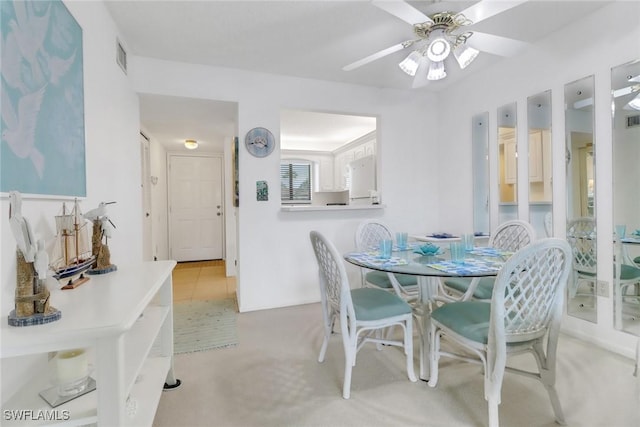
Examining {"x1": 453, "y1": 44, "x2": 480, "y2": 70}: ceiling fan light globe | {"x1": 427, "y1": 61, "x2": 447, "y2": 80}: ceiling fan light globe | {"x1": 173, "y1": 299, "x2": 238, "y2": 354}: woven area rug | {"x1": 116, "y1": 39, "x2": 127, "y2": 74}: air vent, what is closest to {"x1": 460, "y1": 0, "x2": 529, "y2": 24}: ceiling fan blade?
{"x1": 453, "y1": 44, "x2": 480, "y2": 70}: ceiling fan light globe

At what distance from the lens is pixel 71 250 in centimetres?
126

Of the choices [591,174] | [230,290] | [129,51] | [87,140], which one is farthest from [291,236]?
[591,174]

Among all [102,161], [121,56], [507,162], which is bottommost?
[102,161]

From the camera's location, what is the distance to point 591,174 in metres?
2.22

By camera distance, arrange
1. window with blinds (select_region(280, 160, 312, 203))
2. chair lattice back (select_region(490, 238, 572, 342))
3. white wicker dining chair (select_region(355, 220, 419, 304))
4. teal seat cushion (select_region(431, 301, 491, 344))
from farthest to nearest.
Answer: window with blinds (select_region(280, 160, 312, 203)) < white wicker dining chair (select_region(355, 220, 419, 304)) < teal seat cushion (select_region(431, 301, 491, 344)) < chair lattice back (select_region(490, 238, 572, 342))

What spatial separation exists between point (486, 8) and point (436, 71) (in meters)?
0.54

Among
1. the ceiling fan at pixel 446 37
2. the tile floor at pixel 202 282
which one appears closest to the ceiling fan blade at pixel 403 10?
the ceiling fan at pixel 446 37

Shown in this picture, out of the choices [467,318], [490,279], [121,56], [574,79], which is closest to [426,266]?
[467,318]

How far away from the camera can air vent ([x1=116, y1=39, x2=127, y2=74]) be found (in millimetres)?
2244

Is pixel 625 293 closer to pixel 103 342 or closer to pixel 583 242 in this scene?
pixel 583 242

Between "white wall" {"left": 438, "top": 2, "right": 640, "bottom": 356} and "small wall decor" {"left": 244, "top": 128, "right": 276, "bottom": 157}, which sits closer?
"white wall" {"left": 438, "top": 2, "right": 640, "bottom": 356}

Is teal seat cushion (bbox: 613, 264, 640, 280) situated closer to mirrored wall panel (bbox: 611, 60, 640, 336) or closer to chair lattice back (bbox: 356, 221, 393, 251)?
mirrored wall panel (bbox: 611, 60, 640, 336)

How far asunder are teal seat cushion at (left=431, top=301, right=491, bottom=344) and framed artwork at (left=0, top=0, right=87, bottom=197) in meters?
1.93

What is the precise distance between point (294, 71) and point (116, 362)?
2924 millimetres
